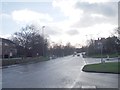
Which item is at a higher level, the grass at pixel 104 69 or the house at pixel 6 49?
the house at pixel 6 49

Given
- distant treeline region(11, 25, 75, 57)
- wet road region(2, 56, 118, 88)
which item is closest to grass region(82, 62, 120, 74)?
wet road region(2, 56, 118, 88)

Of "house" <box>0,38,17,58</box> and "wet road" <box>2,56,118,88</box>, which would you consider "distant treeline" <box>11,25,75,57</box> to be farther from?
"wet road" <box>2,56,118,88</box>

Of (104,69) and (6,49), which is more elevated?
(6,49)

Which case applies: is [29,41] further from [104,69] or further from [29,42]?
[104,69]

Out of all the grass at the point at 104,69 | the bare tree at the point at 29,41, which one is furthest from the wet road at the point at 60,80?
the bare tree at the point at 29,41

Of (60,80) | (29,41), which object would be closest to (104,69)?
(60,80)

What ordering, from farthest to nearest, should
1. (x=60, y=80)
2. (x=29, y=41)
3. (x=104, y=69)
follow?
(x=29, y=41), (x=104, y=69), (x=60, y=80)

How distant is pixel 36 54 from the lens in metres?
91.6

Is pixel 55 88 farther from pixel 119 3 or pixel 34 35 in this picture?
pixel 34 35

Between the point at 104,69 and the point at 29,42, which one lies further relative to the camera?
the point at 29,42

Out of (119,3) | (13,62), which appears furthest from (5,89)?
(13,62)

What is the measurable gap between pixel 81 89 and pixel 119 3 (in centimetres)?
1675

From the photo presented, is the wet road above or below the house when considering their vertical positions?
below

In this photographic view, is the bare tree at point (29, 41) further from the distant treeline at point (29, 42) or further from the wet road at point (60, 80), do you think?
the wet road at point (60, 80)
